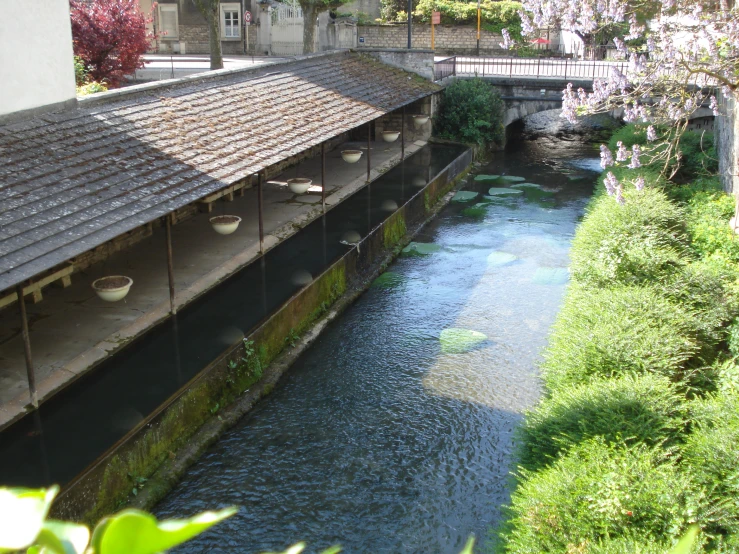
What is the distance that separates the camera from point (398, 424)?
403 inches

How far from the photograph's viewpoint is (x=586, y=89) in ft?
82.9

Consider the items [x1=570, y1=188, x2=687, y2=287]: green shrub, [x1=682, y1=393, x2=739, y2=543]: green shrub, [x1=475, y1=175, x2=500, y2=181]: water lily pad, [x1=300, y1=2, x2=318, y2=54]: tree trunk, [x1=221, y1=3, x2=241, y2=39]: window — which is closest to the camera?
[x1=682, y1=393, x2=739, y2=543]: green shrub

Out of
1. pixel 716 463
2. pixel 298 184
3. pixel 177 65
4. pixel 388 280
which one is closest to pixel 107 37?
pixel 298 184

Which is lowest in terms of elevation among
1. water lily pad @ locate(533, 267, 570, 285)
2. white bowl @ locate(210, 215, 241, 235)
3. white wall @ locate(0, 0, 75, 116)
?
water lily pad @ locate(533, 267, 570, 285)

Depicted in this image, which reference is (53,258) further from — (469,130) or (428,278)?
(469,130)

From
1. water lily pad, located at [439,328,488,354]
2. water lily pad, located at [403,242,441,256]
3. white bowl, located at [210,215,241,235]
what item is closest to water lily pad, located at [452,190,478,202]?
water lily pad, located at [403,242,441,256]

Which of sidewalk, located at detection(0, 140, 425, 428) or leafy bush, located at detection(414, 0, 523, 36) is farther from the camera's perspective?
leafy bush, located at detection(414, 0, 523, 36)

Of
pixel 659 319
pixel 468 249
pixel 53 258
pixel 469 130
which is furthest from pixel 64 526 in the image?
pixel 469 130

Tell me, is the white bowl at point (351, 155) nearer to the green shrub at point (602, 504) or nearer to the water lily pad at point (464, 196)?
the water lily pad at point (464, 196)

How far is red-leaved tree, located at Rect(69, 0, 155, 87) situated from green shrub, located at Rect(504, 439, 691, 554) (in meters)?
17.2

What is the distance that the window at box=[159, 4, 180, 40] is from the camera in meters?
36.5

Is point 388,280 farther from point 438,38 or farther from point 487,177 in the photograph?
point 438,38

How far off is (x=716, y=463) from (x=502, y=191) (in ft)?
50.8

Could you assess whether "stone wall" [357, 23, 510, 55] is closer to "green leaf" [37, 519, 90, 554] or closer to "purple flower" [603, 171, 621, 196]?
"purple flower" [603, 171, 621, 196]
